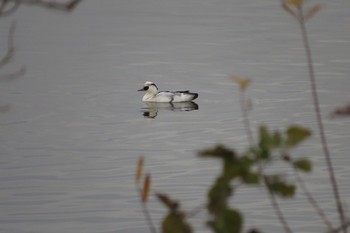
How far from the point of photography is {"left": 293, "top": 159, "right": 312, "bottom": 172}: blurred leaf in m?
2.21

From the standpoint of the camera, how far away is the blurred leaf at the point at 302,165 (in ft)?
7.25

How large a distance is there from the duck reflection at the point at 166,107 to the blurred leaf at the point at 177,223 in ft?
46.9

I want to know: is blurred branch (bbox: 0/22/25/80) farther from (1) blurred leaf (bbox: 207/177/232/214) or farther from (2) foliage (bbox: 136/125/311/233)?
(1) blurred leaf (bbox: 207/177/232/214)

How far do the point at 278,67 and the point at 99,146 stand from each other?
6.48 metres

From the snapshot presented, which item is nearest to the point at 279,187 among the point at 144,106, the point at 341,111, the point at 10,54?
the point at 341,111

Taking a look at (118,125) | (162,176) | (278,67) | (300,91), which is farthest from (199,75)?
(162,176)

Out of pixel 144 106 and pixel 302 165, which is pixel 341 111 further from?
pixel 144 106

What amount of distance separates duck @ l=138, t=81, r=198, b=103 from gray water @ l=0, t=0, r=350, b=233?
A: 0.17 m

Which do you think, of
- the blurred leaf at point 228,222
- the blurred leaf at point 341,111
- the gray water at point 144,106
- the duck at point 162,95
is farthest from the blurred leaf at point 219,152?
the duck at point 162,95

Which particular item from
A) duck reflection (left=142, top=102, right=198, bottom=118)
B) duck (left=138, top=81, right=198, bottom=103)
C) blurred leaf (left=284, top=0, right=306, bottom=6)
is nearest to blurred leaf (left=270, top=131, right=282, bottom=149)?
blurred leaf (left=284, top=0, right=306, bottom=6)

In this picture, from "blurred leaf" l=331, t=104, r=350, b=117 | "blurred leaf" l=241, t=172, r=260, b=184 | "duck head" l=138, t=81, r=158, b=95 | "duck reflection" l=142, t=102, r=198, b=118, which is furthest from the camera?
"duck head" l=138, t=81, r=158, b=95

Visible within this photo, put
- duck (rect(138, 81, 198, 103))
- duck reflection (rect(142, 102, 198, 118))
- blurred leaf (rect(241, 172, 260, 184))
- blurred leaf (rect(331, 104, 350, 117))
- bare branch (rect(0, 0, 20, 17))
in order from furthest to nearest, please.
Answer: duck (rect(138, 81, 198, 103)) < duck reflection (rect(142, 102, 198, 118)) < blurred leaf (rect(241, 172, 260, 184)) < bare branch (rect(0, 0, 20, 17)) < blurred leaf (rect(331, 104, 350, 117))

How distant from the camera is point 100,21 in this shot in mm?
26422

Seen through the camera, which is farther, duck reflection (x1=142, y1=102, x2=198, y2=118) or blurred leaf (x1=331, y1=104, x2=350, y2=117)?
duck reflection (x1=142, y1=102, x2=198, y2=118)
